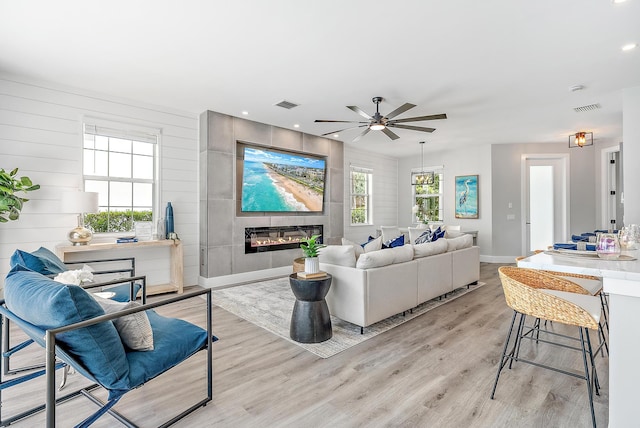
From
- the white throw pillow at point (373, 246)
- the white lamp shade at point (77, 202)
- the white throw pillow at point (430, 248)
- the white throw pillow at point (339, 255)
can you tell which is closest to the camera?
the white throw pillow at point (339, 255)

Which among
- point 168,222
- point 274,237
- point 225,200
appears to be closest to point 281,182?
point 274,237

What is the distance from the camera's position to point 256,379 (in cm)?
238

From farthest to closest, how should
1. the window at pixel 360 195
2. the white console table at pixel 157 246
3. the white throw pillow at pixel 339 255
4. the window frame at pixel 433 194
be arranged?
the window frame at pixel 433 194 → the window at pixel 360 195 → the white console table at pixel 157 246 → the white throw pillow at pixel 339 255

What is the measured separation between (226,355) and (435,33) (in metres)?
3.35

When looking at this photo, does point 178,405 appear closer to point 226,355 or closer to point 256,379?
point 256,379

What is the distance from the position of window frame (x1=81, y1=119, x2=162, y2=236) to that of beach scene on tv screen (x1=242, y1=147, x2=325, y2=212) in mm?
1359

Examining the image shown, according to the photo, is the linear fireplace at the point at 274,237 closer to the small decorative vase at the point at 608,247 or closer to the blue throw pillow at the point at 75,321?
the blue throw pillow at the point at 75,321

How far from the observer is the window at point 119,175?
4.46 metres

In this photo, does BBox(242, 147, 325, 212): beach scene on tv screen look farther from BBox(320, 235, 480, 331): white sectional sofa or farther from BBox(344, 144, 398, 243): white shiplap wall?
BBox(320, 235, 480, 331): white sectional sofa

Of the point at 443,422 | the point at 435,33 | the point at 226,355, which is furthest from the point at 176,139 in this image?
the point at 443,422

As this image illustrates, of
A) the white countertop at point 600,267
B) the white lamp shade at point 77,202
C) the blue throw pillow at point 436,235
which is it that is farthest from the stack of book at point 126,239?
the white countertop at point 600,267

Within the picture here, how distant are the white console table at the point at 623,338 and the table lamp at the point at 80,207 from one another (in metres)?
4.65

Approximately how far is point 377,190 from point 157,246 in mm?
5614

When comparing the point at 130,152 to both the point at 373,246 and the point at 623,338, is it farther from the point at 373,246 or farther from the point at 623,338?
the point at 623,338
